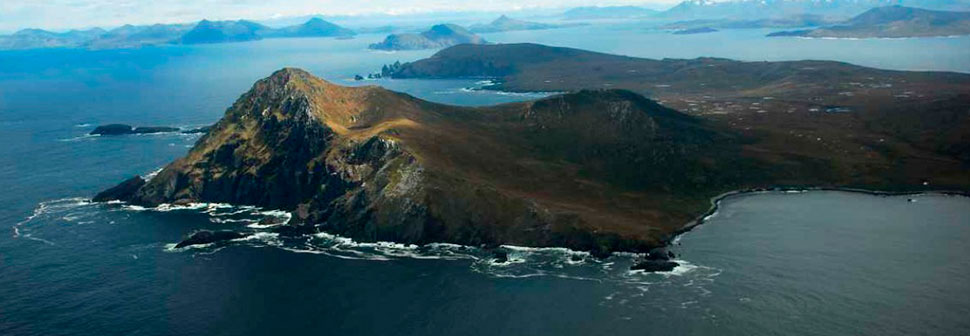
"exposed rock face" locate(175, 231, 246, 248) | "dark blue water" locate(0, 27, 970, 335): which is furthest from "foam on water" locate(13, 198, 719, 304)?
"exposed rock face" locate(175, 231, 246, 248)

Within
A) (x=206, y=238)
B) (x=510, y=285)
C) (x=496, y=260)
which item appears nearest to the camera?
(x=510, y=285)

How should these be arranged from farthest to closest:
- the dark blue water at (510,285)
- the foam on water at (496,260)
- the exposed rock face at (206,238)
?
the exposed rock face at (206,238) < the foam on water at (496,260) < the dark blue water at (510,285)

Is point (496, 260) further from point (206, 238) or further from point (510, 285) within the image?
point (206, 238)

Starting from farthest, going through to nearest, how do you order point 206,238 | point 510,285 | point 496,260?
point 206,238 < point 496,260 < point 510,285

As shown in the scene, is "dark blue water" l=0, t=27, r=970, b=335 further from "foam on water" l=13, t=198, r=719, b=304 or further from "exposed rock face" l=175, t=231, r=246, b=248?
"exposed rock face" l=175, t=231, r=246, b=248

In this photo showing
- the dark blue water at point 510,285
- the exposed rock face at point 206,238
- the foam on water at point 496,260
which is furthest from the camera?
the exposed rock face at point 206,238

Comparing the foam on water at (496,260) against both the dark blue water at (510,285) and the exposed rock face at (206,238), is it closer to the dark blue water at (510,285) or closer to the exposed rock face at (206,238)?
the dark blue water at (510,285)

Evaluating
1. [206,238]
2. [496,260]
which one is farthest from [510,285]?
[206,238]

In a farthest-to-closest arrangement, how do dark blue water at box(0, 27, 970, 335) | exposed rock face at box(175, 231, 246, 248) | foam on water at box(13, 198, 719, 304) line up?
exposed rock face at box(175, 231, 246, 248)
foam on water at box(13, 198, 719, 304)
dark blue water at box(0, 27, 970, 335)

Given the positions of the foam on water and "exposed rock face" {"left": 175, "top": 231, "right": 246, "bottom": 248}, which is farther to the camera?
"exposed rock face" {"left": 175, "top": 231, "right": 246, "bottom": 248}

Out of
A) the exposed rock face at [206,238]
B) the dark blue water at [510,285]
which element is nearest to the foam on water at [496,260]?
the dark blue water at [510,285]

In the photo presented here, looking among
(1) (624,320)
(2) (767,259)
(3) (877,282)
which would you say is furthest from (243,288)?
(3) (877,282)
